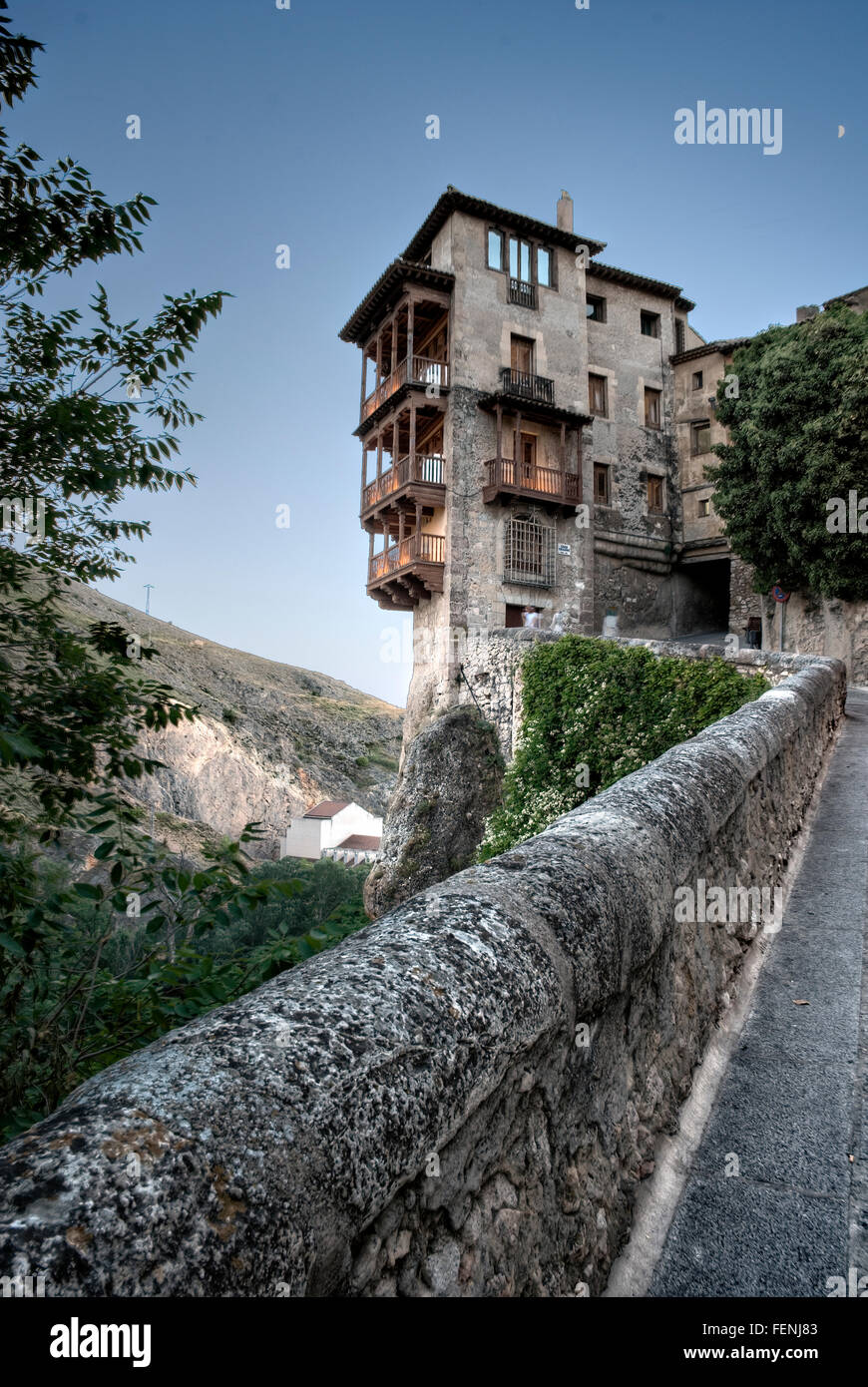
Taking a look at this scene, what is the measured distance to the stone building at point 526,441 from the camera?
68.8 feet

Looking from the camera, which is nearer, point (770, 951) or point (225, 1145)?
point (225, 1145)

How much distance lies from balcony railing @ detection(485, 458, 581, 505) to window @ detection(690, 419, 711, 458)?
22.6ft

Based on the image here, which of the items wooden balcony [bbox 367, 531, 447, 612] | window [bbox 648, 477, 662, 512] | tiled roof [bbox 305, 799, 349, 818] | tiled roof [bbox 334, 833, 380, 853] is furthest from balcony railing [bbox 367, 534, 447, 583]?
tiled roof [bbox 305, 799, 349, 818]

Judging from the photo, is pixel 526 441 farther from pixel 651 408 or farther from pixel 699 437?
pixel 699 437

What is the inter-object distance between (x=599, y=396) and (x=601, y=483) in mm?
2925

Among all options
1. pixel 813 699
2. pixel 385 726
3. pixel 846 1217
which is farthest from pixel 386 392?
pixel 385 726

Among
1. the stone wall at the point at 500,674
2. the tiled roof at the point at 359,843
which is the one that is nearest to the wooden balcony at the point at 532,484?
the stone wall at the point at 500,674

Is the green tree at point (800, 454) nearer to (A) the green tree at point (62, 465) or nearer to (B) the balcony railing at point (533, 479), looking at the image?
(B) the balcony railing at point (533, 479)

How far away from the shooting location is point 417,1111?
4.12ft

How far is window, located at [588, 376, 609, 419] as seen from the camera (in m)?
25.5

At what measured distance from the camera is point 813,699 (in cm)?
693

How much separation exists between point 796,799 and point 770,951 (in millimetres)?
1989

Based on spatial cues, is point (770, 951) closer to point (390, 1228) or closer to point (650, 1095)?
point (650, 1095)

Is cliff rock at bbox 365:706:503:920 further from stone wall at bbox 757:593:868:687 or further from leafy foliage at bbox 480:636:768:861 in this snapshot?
stone wall at bbox 757:593:868:687
